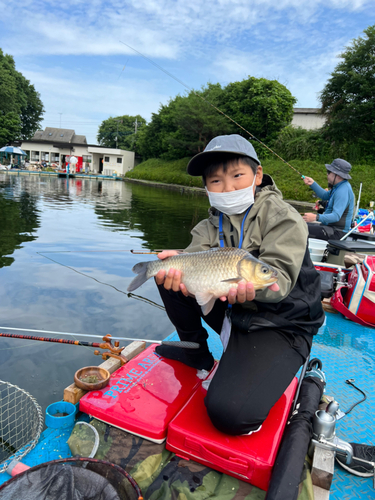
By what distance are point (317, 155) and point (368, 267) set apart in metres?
27.9

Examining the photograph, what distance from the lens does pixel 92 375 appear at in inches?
98.5

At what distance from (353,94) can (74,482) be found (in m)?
30.0

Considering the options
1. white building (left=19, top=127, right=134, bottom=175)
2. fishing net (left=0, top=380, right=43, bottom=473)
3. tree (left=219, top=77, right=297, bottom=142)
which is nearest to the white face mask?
fishing net (left=0, top=380, right=43, bottom=473)

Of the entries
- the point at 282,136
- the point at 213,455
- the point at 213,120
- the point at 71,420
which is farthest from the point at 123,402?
the point at 213,120

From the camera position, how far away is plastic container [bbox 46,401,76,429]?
7.10 ft

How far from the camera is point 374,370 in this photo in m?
3.10

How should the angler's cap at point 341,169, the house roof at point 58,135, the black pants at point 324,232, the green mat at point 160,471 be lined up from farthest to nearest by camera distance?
1. the house roof at point 58,135
2. the black pants at point 324,232
3. the angler's cap at point 341,169
4. the green mat at point 160,471

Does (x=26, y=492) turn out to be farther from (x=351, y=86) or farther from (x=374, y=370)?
(x=351, y=86)

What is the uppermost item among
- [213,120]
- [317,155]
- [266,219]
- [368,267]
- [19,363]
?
[213,120]

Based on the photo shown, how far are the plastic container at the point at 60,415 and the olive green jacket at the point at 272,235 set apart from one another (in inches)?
54.2

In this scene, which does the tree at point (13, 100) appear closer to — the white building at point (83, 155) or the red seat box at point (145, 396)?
the white building at point (83, 155)

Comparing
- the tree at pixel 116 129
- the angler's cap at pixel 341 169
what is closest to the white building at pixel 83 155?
the tree at pixel 116 129

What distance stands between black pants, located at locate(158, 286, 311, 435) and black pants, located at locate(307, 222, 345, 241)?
15.0ft

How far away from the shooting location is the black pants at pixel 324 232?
634 cm
